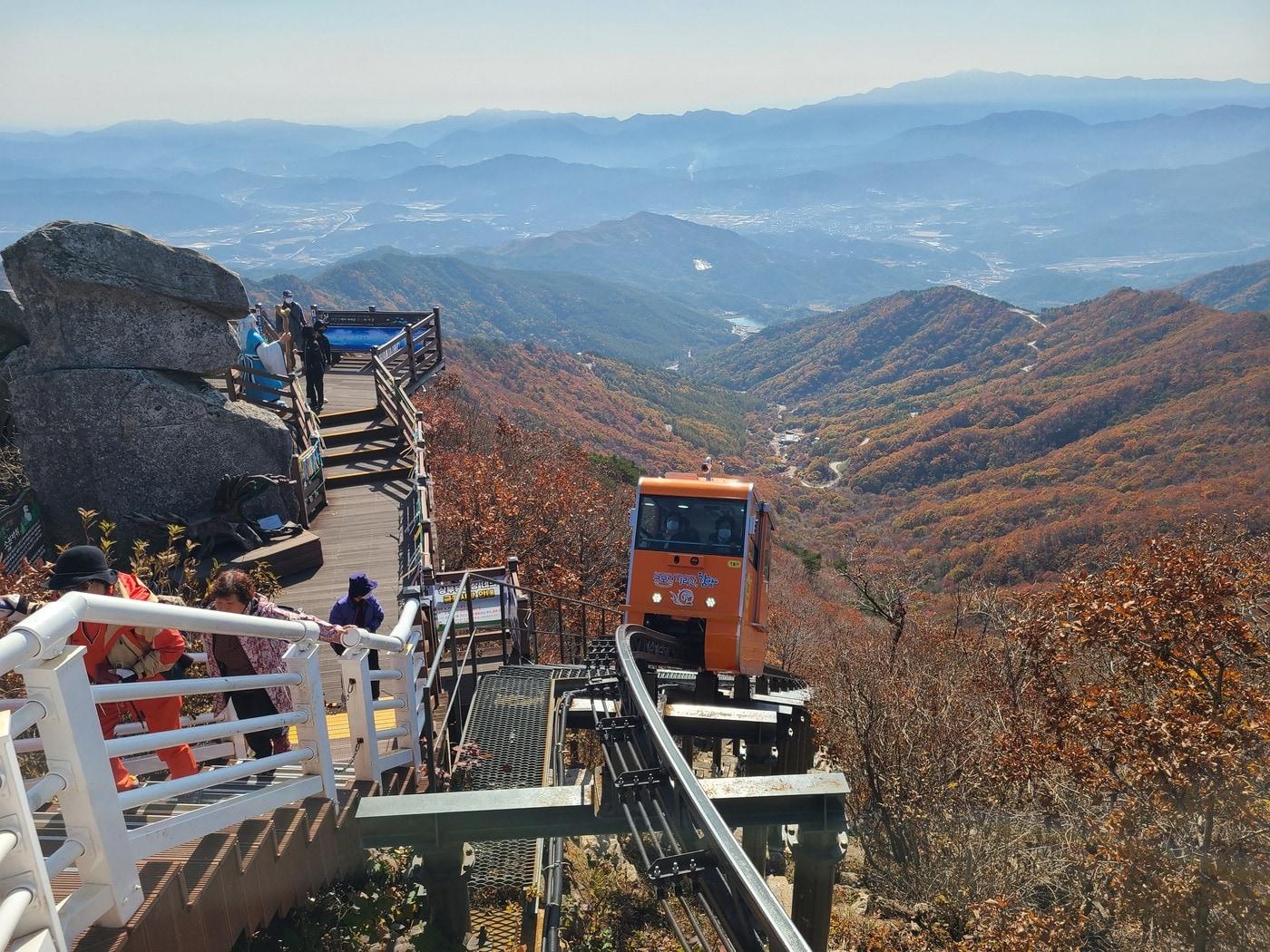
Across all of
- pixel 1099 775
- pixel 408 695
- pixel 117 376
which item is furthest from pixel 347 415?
pixel 1099 775

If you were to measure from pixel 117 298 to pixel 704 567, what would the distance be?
10.7 meters

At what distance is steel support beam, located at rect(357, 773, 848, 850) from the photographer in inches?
183

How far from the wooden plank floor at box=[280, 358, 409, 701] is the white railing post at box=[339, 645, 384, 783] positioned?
5.12 m

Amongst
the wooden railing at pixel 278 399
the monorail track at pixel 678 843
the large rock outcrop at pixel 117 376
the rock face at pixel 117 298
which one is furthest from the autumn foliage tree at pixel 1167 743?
the rock face at pixel 117 298

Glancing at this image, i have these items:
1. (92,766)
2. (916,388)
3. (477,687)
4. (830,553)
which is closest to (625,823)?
(92,766)

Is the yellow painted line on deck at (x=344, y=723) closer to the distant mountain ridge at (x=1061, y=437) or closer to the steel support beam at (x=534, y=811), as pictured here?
the steel support beam at (x=534, y=811)

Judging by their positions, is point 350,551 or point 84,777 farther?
point 350,551

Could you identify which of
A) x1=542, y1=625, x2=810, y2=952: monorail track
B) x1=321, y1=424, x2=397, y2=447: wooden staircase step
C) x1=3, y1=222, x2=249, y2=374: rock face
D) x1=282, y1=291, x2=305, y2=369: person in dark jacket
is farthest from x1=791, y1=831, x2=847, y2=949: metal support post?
x1=282, y1=291, x2=305, y2=369: person in dark jacket

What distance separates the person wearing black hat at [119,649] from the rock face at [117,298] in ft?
36.7

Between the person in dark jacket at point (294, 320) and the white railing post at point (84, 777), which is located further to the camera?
the person in dark jacket at point (294, 320)

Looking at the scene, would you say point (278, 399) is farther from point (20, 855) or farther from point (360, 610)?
point (20, 855)

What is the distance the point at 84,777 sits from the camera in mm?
2887

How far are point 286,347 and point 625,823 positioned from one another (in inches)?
863

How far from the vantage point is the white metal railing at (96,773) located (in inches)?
92.4
